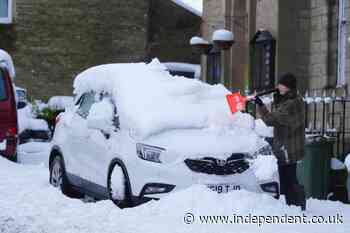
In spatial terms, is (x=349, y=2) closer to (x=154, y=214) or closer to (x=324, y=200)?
(x=324, y=200)

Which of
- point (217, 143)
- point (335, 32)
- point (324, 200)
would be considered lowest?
point (324, 200)

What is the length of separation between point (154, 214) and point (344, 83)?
6.62 metres

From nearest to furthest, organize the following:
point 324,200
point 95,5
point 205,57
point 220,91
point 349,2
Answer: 1. point 220,91
2. point 324,200
3. point 349,2
4. point 205,57
5. point 95,5

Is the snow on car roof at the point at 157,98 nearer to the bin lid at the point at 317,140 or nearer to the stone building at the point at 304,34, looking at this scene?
the bin lid at the point at 317,140

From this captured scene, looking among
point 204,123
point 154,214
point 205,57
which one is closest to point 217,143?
point 204,123

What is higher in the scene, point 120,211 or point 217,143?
point 217,143

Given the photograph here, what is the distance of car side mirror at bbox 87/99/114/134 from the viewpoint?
31.4 feet

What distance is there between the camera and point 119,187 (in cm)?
898

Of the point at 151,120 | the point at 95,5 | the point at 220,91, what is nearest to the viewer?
the point at 151,120

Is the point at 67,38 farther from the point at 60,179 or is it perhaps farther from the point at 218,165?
the point at 218,165

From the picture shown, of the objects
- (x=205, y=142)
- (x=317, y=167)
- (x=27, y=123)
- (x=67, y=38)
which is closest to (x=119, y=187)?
(x=205, y=142)

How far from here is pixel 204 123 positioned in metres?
9.24

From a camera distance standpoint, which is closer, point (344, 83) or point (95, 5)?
point (344, 83)

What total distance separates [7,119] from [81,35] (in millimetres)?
15142
